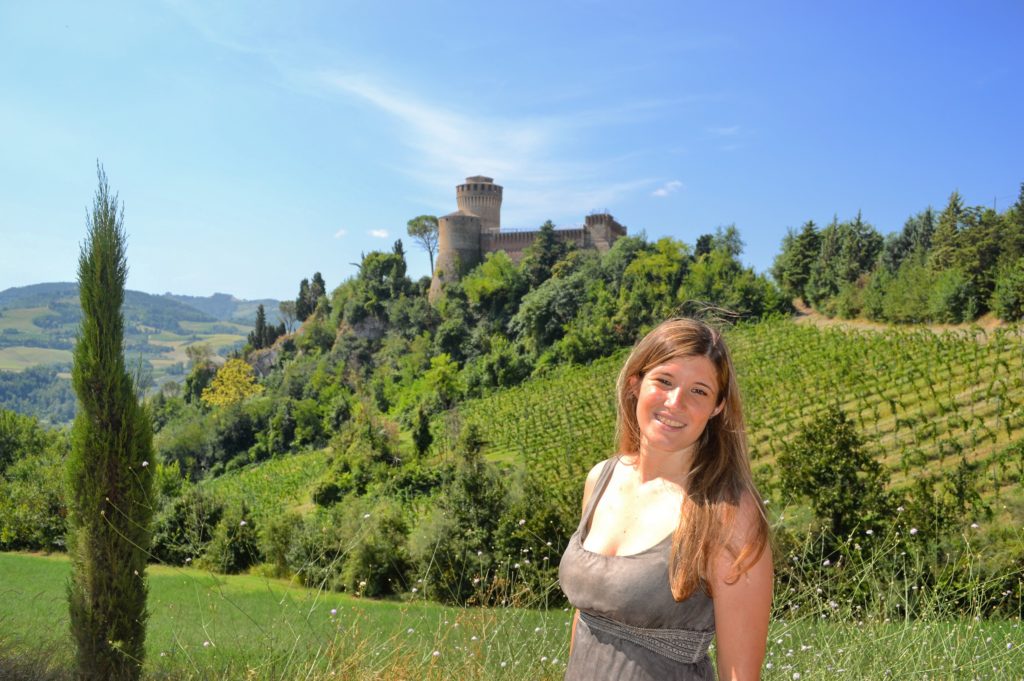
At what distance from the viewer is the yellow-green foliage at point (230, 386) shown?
176 feet

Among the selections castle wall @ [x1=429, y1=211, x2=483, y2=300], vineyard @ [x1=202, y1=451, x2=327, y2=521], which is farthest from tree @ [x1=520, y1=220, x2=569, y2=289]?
vineyard @ [x1=202, y1=451, x2=327, y2=521]

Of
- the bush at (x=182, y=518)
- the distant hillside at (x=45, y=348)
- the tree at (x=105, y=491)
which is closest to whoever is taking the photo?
the tree at (x=105, y=491)

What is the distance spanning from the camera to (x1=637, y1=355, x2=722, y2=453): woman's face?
184cm

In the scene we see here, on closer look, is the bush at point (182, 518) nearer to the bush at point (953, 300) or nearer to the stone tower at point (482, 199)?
the bush at point (953, 300)

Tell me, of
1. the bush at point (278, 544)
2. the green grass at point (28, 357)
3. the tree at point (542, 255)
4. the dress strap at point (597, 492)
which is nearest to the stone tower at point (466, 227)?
the tree at point (542, 255)

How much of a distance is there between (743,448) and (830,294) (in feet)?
119

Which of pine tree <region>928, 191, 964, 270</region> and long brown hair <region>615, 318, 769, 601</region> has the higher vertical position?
pine tree <region>928, 191, 964, 270</region>

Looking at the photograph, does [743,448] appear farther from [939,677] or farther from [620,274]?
[620,274]

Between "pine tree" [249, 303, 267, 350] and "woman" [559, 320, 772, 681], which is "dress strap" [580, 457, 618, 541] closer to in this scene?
"woman" [559, 320, 772, 681]

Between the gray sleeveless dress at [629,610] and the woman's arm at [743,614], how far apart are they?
114mm

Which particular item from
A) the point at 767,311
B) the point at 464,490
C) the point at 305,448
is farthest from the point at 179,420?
the point at 464,490

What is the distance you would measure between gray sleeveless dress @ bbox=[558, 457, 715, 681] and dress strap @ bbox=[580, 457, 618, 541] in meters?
0.10

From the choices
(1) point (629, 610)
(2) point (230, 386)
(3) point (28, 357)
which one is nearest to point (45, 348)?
(3) point (28, 357)

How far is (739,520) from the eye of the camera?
1679 millimetres
